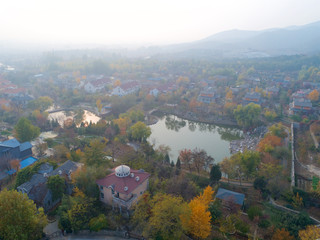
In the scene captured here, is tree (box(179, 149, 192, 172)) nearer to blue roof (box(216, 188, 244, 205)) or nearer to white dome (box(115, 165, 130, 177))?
blue roof (box(216, 188, 244, 205))

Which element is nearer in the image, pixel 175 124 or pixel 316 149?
pixel 316 149

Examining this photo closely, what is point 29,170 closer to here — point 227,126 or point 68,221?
point 68,221

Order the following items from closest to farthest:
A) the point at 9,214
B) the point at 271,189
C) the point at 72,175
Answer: the point at 9,214
the point at 72,175
the point at 271,189

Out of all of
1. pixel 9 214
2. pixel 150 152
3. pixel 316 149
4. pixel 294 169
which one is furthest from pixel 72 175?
pixel 316 149

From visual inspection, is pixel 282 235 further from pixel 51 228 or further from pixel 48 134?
pixel 48 134

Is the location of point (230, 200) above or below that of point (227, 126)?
above

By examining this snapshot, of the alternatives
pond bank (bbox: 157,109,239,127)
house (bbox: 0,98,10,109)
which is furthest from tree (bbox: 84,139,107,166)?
house (bbox: 0,98,10,109)

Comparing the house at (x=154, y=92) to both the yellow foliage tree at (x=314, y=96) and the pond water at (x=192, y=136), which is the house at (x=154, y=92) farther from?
the yellow foliage tree at (x=314, y=96)
